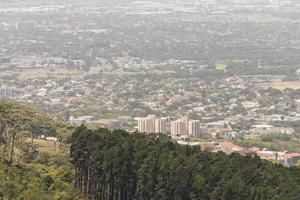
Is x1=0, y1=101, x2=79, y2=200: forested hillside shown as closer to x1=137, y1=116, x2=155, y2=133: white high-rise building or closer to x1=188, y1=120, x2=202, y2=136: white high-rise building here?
x1=137, y1=116, x2=155, y2=133: white high-rise building

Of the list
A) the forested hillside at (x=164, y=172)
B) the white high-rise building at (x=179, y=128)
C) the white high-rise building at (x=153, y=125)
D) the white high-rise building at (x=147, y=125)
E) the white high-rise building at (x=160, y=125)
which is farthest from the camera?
the white high-rise building at (x=160, y=125)

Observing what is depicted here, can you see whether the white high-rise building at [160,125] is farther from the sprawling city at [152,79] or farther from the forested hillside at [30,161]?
the forested hillside at [30,161]

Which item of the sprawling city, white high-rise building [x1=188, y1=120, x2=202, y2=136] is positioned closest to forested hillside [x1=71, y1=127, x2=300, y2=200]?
the sprawling city

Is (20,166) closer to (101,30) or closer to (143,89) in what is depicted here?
(143,89)

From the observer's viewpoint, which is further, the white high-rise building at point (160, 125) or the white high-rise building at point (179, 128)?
the white high-rise building at point (160, 125)

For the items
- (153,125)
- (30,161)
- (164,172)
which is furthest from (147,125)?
(164,172)

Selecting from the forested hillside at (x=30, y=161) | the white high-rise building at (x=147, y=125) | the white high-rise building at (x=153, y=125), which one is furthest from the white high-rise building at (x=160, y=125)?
the forested hillside at (x=30, y=161)
